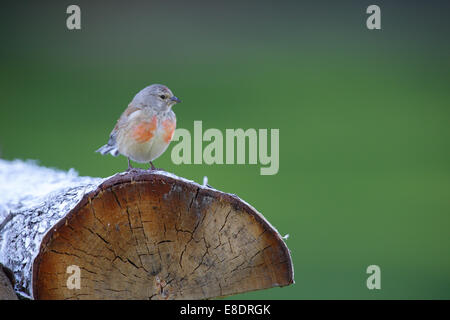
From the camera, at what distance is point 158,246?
3982mm

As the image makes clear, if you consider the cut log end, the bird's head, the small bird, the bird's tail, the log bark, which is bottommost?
the log bark

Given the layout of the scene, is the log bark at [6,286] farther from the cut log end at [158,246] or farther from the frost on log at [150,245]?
the cut log end at [158,246]

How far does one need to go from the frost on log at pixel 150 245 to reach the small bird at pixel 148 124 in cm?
67

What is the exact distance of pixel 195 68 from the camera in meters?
15.8

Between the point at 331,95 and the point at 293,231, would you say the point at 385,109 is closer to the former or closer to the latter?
the point at 331,95

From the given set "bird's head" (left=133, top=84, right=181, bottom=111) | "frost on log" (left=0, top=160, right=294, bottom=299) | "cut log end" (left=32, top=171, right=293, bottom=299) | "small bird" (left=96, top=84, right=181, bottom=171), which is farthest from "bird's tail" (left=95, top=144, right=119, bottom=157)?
"cut log end" (left=32, top=171, right=293, bottom=299)

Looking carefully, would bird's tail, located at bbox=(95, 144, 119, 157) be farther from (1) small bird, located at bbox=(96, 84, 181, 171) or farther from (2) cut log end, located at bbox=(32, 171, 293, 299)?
(2) cut log end, located at bbox=(32, 171, 293, 299)

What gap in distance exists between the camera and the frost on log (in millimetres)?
3842

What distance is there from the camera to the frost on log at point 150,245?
3842 mm

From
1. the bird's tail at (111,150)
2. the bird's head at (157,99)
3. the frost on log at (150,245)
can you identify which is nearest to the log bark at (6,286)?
the frost on log at (150,245)

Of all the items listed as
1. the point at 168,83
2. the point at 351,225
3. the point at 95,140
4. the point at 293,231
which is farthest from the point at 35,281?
the point at 168,83

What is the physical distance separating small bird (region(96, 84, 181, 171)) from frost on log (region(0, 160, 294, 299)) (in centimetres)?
67

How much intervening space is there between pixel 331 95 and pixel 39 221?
37.2 ft

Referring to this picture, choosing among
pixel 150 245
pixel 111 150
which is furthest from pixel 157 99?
pixel 150 245
